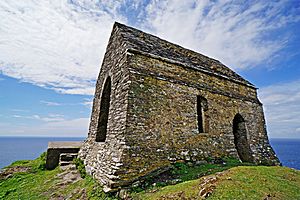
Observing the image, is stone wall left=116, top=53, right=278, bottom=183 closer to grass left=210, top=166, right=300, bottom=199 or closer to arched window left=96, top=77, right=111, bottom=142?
grass left=210, top=166, right=300, bottom=199

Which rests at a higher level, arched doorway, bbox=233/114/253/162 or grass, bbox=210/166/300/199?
arched doorway, bbox=233/114/253/162

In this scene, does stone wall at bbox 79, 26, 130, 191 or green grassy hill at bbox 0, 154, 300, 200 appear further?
stone wall at bbox 79, 26, 130, 191

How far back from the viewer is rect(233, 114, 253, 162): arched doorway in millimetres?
11984

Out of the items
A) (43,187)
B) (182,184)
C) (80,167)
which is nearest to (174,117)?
(182,184)

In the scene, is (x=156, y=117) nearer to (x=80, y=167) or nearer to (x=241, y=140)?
(x=80, y=167)

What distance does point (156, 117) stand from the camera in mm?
7996

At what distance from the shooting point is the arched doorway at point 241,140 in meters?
12.0

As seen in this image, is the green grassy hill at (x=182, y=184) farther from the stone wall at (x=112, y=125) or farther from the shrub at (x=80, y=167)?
the stone wall at (x=112, y=125)

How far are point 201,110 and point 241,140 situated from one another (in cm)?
452

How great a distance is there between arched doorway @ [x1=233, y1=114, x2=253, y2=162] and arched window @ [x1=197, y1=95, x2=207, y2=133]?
3590 millimetres

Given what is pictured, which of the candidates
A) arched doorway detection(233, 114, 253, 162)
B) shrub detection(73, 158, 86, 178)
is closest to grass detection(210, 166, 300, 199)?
arched doorway detection(233, 114, 253, 162)

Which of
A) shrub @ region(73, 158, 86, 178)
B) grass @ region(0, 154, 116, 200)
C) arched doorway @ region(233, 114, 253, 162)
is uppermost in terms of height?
arched doorway @ region(233, 114, 253, 162)

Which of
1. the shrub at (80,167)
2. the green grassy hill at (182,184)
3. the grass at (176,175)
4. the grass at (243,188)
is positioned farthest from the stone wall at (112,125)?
the grass at (243,188)

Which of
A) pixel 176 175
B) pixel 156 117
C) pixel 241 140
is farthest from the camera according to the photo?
pixel 241 140
